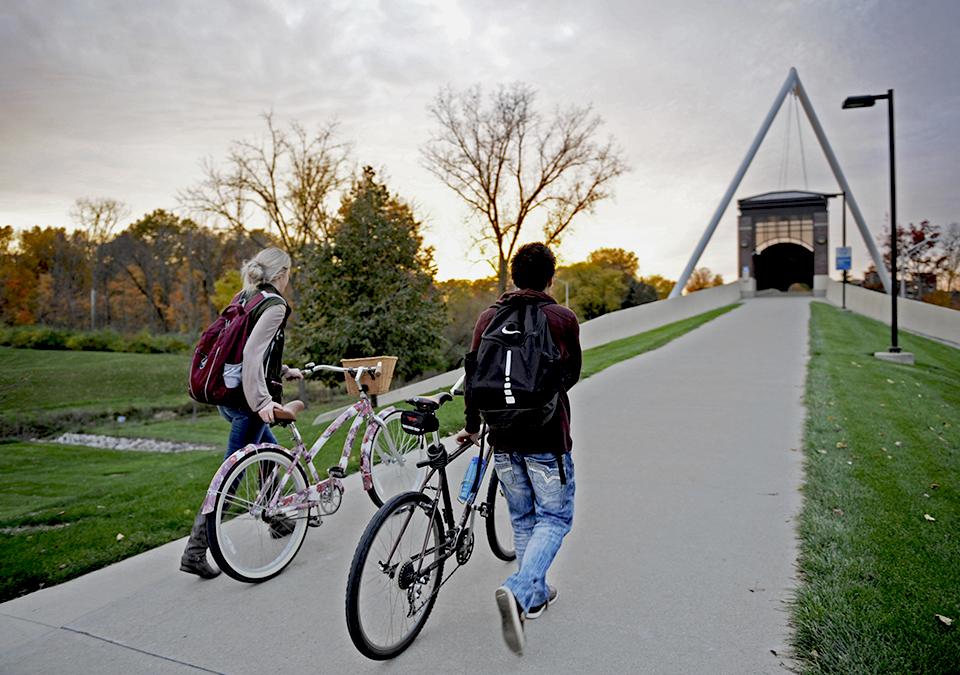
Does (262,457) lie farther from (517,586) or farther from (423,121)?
(423,121)

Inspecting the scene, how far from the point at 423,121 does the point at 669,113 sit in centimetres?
1759

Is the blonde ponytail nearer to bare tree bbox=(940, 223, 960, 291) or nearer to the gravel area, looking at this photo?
the gravel area

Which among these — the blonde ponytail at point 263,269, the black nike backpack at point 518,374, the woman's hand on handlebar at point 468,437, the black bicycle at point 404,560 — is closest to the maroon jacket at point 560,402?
the black nike backpack at point 518,374

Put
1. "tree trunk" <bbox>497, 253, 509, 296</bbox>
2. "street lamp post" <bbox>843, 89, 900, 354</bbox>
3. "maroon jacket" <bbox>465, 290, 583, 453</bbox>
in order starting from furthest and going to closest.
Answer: "tree trunk" <bbox>497, 253, 509, 296</bbox>, "street lamp post" <bbox>843, 89, 900, 354</bbox>, "maroon jacket" <bbox>465, 290, 583, 453</bbox>

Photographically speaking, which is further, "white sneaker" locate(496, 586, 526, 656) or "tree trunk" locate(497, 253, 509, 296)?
"tree trunk" locate(497, 253, 509, 296)

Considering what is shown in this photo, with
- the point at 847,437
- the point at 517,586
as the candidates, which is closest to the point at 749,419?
the point at 847,437

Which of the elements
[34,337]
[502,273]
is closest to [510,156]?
[502,273]

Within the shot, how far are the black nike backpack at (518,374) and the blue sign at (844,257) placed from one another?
36.3m

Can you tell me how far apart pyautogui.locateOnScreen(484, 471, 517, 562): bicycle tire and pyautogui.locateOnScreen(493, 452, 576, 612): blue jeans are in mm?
374

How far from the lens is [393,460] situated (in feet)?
18.1

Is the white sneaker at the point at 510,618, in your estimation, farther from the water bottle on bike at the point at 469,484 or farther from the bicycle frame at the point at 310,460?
the bicycle frame at the point at 310,460

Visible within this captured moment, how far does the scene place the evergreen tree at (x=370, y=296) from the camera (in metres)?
22.1

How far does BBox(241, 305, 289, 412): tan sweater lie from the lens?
13.5 ft

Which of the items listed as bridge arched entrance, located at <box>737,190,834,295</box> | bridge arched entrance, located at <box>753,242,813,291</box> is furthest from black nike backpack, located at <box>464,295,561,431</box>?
bridge arched entrance, located at <box>753,242,813,291</box>
